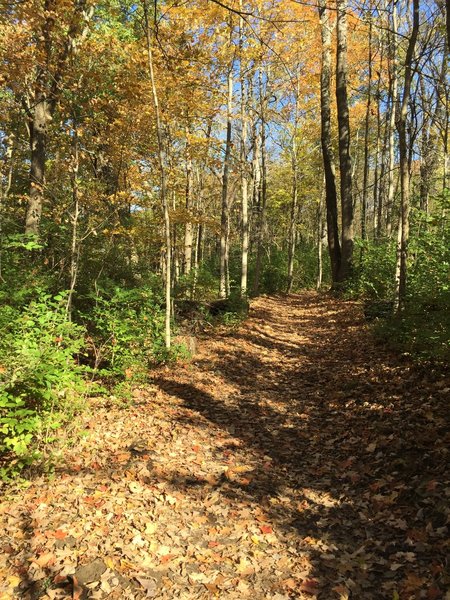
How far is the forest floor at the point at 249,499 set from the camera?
3115 mm

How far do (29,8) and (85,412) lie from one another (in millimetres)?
7079

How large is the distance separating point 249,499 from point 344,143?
12827 mm

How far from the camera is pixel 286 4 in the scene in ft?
47.4

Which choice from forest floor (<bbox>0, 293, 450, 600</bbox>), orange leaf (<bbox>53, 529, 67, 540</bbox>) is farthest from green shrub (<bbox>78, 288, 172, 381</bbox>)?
orange leaf (<bbox>53, 529, 67, 540</bbox>)

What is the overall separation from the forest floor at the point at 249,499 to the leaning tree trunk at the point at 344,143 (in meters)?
7.91

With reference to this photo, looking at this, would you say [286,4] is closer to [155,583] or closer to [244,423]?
[244,423]

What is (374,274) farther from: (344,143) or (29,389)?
(29,389)

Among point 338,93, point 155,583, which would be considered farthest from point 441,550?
point 338,93

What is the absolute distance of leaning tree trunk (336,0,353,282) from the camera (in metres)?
13.7

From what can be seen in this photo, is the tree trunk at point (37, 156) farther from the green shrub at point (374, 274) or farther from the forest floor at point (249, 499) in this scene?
the green shrub at point (374, 274)

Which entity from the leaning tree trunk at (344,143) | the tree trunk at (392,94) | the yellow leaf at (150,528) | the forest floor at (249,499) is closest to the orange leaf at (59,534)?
the forest floor at (249,499)

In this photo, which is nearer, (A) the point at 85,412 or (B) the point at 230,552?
(B) the point at 230,552

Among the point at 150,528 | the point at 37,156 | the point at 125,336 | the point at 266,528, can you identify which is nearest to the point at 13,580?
the point at 150,528

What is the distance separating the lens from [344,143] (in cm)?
1391
